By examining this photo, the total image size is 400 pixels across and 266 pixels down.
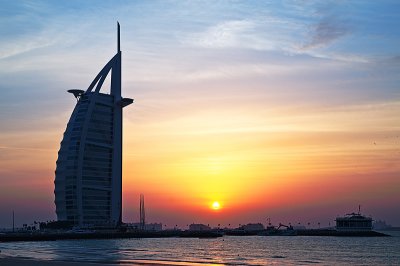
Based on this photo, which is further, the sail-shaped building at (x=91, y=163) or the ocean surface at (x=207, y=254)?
the sail-shaped building at (x=91, y=163)

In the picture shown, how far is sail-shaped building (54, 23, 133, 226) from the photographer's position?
184000 mm

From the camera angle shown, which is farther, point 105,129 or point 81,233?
point 105,129

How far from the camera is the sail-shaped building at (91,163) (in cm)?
18400

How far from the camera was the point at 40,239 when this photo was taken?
161 meters

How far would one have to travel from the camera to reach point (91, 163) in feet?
616

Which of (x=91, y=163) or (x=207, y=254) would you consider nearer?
(x=207, y=254)

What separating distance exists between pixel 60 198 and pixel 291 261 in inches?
4793

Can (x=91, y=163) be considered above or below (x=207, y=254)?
above

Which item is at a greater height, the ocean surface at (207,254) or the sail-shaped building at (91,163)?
the sail-shaped building at (91,163)

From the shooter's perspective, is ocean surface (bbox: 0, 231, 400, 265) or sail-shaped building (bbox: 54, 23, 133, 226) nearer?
ocean surface (bbox: 0, 231, 400, 265)

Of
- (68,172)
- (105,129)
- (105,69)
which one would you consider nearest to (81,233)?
(68,172)

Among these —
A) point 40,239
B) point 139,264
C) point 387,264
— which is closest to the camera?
point 139,264

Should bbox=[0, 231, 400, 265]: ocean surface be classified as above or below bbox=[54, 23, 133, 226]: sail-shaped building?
below

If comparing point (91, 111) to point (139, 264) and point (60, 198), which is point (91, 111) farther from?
point (139, 264)
